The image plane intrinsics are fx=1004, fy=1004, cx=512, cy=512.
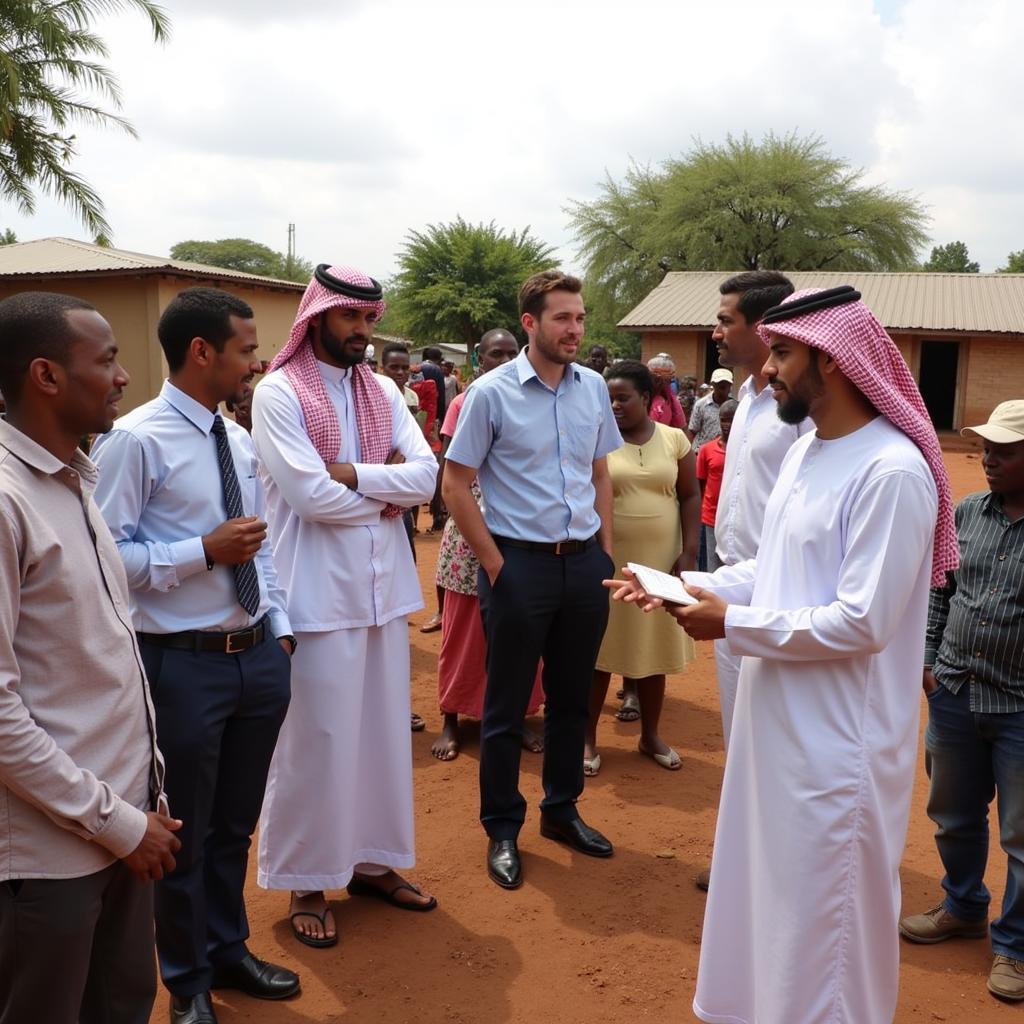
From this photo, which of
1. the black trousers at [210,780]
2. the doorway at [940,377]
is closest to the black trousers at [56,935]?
the black trousers at [210,780]

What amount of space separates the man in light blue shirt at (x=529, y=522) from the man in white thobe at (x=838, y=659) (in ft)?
4.73

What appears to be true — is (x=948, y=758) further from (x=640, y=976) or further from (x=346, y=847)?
(x=346, y=847)

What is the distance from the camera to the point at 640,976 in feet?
12.0

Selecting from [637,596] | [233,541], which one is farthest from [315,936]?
[637,596]

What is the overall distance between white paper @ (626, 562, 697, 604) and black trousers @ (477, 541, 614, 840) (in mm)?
1149

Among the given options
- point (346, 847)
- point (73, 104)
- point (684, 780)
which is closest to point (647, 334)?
point (73, 104)

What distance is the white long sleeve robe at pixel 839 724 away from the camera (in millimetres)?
2578

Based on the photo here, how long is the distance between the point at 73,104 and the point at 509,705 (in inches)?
713

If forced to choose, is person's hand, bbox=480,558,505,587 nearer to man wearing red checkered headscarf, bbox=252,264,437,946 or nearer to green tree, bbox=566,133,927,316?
man wearing red checkered headscarf, bbox=252,264,437,946

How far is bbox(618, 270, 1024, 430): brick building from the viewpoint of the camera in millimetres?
25125

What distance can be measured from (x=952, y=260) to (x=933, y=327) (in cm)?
6545

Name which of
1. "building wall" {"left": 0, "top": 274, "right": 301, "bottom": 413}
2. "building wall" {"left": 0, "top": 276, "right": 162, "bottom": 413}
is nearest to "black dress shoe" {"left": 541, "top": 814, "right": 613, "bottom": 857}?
"building wall" {"left": 0, "top": 274, "right": 301, "bottom": 413}

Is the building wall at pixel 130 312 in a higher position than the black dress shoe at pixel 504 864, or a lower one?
higher

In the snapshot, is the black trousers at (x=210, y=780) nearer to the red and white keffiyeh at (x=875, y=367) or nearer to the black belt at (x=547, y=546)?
the black belt at (x=547, y=546)
